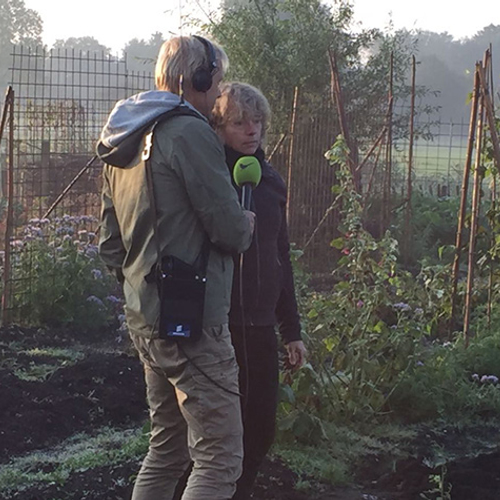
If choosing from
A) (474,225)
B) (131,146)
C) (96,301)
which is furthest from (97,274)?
(131,146)

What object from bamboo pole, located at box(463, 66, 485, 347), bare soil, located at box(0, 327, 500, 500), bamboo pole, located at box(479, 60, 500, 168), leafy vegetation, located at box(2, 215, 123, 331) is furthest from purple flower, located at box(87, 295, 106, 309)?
bamboo pole, located at box(479, 60, 500, 168)

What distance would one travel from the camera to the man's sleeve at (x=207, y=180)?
9.57ft

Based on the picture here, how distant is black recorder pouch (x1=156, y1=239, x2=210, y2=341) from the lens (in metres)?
2.94

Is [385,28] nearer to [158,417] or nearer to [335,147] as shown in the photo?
[335,147]

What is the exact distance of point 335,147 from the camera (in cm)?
637

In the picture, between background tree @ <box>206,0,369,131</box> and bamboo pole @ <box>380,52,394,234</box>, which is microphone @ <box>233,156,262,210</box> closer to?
bamboo pole @ <box>380,52,394,234</box>

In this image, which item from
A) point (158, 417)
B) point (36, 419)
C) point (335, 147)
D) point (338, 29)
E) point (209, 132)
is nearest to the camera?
point (209, 132)

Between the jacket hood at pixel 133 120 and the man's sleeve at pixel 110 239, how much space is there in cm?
20

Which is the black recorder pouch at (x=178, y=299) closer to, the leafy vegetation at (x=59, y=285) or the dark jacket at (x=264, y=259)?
the dark jacket at (x=264, y=259)

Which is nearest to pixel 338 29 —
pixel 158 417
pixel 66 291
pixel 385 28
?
pixel 385 28

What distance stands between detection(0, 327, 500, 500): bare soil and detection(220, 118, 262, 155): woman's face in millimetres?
1716

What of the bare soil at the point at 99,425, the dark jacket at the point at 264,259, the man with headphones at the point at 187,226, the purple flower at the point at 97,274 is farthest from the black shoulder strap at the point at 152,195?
the purple flower at the point at 97,274

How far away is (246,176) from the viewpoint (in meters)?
3.22

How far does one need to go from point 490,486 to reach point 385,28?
41.8 ft
